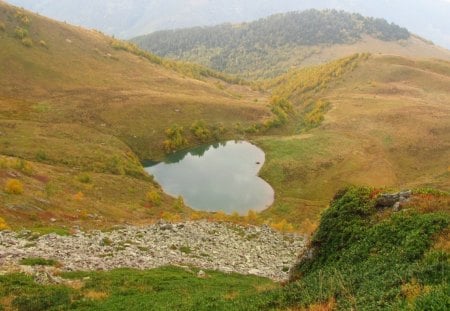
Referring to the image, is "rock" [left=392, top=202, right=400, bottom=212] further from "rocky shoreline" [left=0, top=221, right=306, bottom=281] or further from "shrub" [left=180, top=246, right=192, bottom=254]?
"shrub" [left=180, top=246, right=192, bottom=254]

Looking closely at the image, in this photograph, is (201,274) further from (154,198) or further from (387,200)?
(154,198)

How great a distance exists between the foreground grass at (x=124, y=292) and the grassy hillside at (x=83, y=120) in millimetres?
17879

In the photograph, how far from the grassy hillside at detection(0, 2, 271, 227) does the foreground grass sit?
17879 millimetres

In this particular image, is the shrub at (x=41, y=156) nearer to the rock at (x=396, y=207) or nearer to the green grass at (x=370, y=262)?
the green grass at (x=370, y=262)

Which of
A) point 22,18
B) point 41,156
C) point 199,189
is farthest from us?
point 22,18

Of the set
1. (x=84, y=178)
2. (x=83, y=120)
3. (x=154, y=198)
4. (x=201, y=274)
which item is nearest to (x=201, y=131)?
(x=83, y=120)

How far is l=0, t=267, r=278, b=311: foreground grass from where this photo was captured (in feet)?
74.4

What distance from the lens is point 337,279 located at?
1962 centimetres

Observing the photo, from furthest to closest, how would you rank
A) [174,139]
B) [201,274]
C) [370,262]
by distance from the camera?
[174,139] → [201,274] → [370,262]

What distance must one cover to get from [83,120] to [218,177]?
4200 cm

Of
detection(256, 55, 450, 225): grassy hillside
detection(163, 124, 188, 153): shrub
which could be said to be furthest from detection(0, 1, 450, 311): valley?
detection(256, 55, 450, 225): grassy hillside

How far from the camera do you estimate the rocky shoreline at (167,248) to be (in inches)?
1296

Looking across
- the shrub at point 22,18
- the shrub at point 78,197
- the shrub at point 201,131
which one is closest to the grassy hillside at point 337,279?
the shrub at point 78,197

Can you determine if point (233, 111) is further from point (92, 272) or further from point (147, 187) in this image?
point (92, 272)
